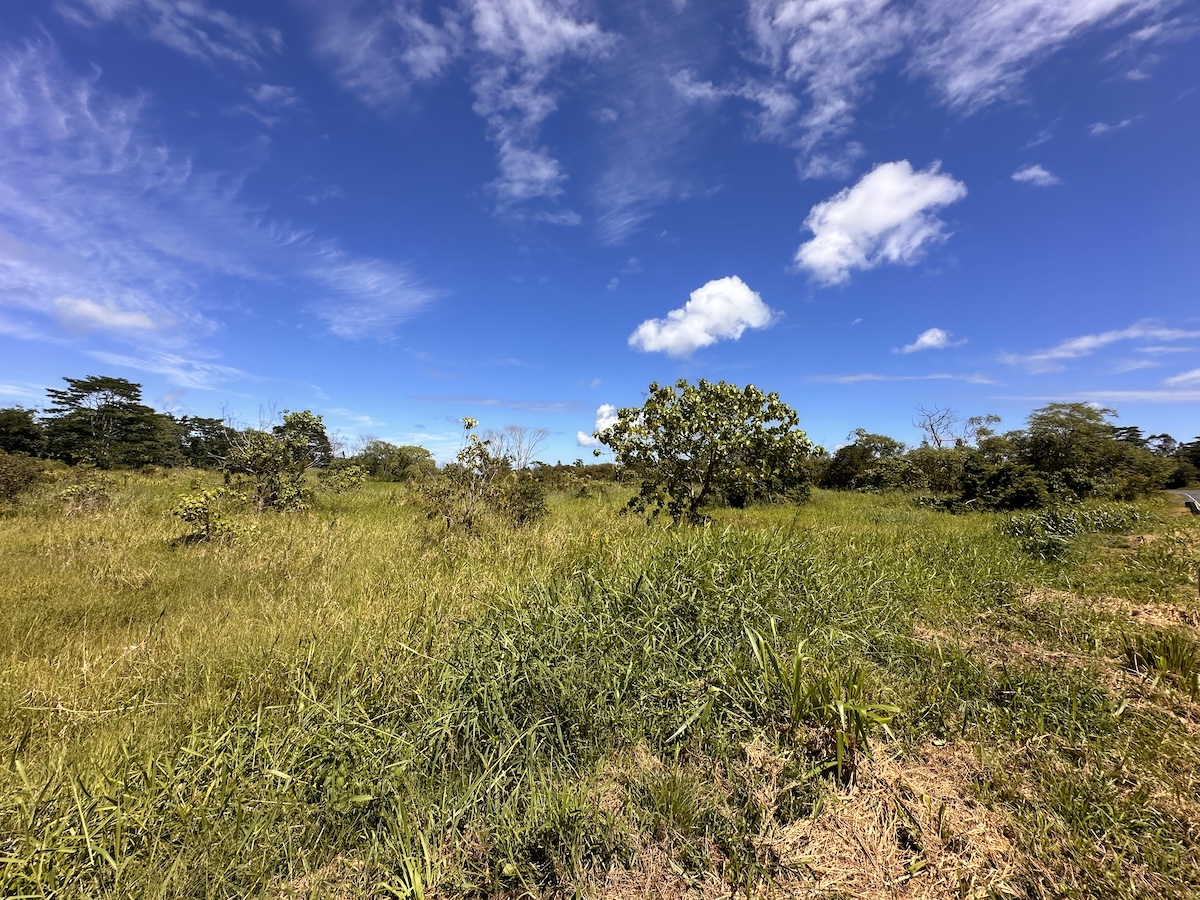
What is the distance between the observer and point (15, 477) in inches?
352

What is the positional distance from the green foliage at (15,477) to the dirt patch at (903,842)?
1315 centimetres

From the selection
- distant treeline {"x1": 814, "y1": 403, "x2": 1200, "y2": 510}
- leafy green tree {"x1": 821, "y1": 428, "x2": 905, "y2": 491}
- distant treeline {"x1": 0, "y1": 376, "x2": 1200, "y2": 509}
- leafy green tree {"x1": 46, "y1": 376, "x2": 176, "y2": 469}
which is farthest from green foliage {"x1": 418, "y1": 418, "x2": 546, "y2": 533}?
leafy green tree {"x1": 46, "y1": 376, "x2": 176, "y2": 469}

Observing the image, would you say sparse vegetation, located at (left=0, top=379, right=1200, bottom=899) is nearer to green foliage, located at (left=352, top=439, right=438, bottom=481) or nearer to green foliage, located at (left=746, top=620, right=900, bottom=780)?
green foliage, located at (left=746, top=620, right=900, bottom=780)

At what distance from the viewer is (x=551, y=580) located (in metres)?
3.93

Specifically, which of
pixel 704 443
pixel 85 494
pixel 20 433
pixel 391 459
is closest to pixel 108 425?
pixel 20 433

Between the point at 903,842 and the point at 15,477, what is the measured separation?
14.4 m

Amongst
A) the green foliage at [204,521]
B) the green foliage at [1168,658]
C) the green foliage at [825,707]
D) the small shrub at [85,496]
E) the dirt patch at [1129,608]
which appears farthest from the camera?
the small shrub at [85,496]

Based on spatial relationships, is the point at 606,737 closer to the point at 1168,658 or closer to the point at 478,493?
the point at 1168,658

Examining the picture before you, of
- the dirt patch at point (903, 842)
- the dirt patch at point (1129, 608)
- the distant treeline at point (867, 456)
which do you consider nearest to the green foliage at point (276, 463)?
the distant treeline at point (867, 456)

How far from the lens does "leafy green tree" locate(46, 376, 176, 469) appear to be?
102ft

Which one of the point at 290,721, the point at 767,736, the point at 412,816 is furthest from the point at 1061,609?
the point at 290,721

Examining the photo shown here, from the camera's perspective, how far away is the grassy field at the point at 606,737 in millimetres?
1735

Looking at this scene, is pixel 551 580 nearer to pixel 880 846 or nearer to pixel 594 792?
pixel 594 792

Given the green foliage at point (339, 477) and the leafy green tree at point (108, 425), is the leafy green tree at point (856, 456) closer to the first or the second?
the green foliage at point (339, 477)
